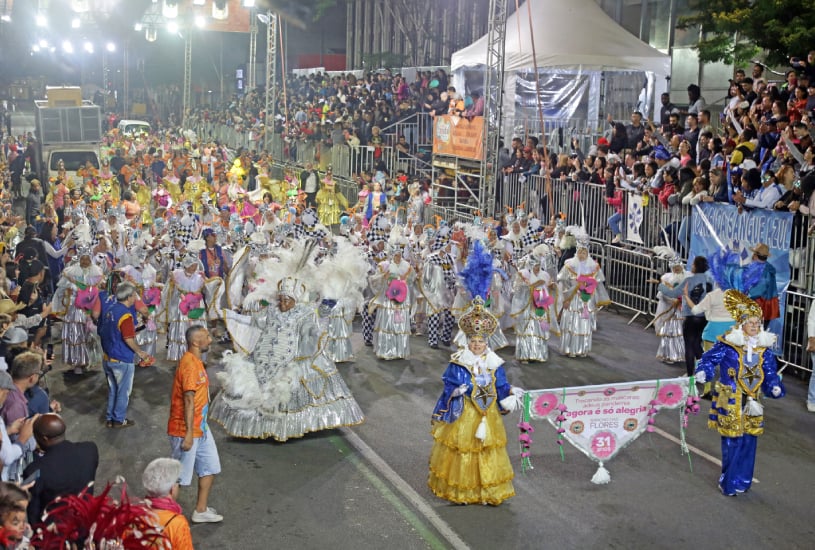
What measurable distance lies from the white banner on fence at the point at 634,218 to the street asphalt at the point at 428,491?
5.87m

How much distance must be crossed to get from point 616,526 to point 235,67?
56.0 meters

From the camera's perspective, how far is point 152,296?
1429cm

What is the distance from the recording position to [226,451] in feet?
33.9

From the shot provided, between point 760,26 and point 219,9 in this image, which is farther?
point 219,9

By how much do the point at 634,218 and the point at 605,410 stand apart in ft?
32.0

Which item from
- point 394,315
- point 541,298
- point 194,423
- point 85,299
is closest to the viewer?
point 194,423

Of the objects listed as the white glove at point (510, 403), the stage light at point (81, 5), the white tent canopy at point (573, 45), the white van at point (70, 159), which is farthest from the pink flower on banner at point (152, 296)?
the stage light at point (81, 5)

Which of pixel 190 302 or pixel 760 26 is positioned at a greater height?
pixel 760 26

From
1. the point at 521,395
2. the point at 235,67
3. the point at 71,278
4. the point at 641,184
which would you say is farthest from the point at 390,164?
the point at 235,67

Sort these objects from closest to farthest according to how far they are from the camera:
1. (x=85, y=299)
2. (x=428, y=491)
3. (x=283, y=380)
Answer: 1. (x=428, y=491)
2. (x=283, y=380)
3. (x=85, y=299)

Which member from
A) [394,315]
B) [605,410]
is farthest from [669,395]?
[394,315]

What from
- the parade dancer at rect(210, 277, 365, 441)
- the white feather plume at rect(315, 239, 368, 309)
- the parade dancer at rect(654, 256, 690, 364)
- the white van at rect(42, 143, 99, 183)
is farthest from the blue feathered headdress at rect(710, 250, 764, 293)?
the white van at rect(42, 143, 99, 183)

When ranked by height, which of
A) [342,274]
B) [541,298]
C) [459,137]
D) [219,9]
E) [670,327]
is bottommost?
[670,327]

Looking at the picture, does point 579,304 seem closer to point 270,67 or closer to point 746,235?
point 746,235
